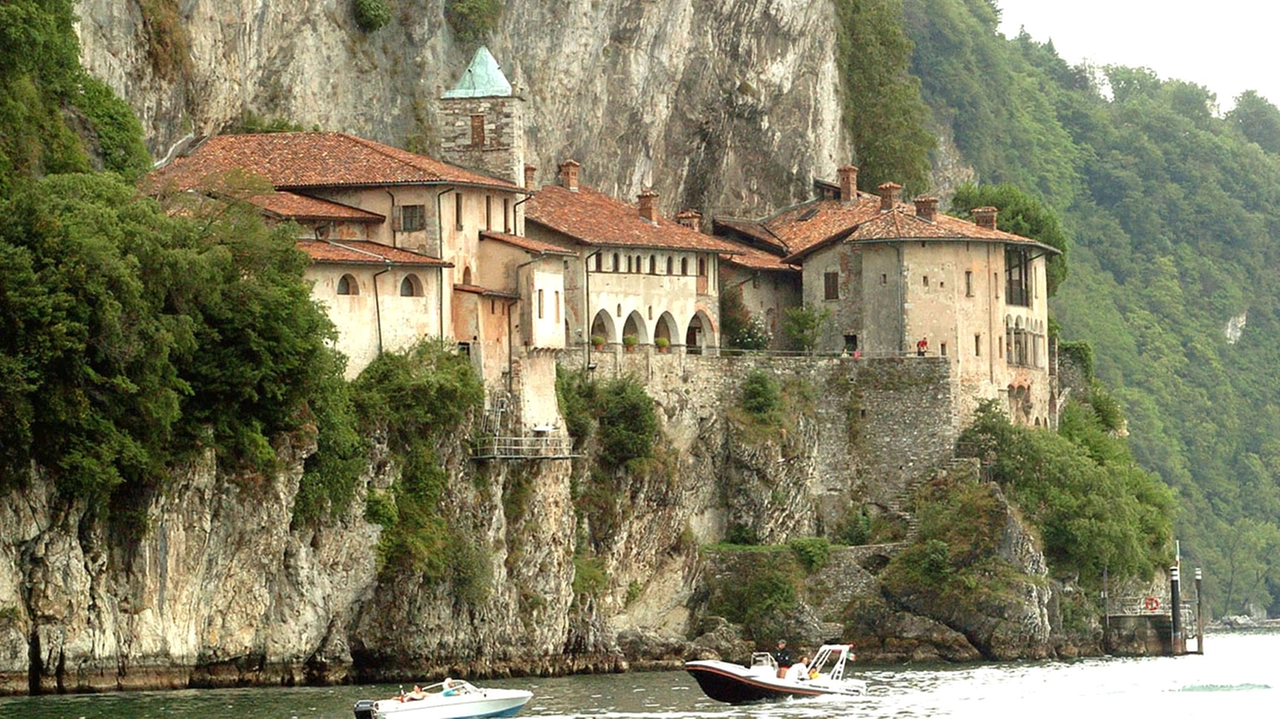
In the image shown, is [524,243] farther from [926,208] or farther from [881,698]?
[926,208]

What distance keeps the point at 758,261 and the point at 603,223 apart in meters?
9.22

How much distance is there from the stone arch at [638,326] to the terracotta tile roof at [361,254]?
625 inches

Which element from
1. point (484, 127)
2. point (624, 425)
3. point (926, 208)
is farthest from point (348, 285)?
point (926, 208)

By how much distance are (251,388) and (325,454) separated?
5541 millimetres

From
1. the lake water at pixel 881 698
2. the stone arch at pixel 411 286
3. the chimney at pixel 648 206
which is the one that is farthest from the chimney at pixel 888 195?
the stone arch at pixel 411 286

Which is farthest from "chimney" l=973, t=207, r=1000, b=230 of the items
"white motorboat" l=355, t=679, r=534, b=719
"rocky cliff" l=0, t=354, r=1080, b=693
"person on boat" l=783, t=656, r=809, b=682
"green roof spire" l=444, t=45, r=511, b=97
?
"white motorboat" l=355, t=679, r=534, b=719

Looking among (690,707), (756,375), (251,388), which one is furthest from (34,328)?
(756,375)

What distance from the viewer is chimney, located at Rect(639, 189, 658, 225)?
116 m

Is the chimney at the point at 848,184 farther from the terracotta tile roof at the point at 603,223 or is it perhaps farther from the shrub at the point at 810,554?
the shrub at the point at 810,554

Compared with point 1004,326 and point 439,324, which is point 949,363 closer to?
point 1004,326

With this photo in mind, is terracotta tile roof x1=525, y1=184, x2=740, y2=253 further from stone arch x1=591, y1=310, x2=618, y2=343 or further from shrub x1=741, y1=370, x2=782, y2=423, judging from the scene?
shrub x1=741, y1=370, x2=782, y2=423

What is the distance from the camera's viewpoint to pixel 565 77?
11875cm

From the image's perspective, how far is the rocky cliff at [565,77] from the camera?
10062 centimetres

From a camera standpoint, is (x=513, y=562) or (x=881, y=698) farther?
(x=513, y=562)
